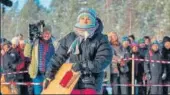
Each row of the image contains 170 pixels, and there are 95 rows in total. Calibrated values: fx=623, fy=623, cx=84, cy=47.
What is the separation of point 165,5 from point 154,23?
199 centimetres

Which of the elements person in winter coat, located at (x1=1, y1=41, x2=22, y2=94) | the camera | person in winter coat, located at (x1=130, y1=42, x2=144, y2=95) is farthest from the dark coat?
the camera

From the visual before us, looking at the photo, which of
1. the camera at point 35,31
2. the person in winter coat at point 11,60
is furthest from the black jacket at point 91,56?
the person in winter coat at point 11,60

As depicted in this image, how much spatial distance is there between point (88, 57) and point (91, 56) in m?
0.06

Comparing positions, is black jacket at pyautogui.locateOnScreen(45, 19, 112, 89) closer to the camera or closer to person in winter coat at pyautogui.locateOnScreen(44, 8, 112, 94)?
person in winter coat at pyautogui.locateOnScreen(44, 8, 112, 94)

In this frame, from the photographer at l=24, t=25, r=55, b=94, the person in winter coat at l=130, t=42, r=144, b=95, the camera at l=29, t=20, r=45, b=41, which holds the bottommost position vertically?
the person in winter coat at l=130, t=42, r=144, b=95

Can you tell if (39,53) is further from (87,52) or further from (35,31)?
(87,52)

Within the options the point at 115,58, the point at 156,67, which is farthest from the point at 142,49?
the point at 115,58

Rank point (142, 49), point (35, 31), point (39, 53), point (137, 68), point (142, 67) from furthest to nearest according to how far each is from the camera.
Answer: point (142, 49), point (142, 67), point (137, 68), point (35, 31), point (39, 53)

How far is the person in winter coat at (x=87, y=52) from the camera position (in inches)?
296

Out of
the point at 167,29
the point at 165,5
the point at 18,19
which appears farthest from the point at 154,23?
the point at 18,19

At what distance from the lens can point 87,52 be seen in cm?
771

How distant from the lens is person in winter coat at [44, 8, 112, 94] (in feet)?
24.7

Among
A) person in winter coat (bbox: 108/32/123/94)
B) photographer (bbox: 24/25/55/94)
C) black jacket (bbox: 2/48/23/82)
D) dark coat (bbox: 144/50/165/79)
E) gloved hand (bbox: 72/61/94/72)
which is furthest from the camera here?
dark coat (bbox: 144/50/165/79)

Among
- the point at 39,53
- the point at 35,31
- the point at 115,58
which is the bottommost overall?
the point at 115,58
